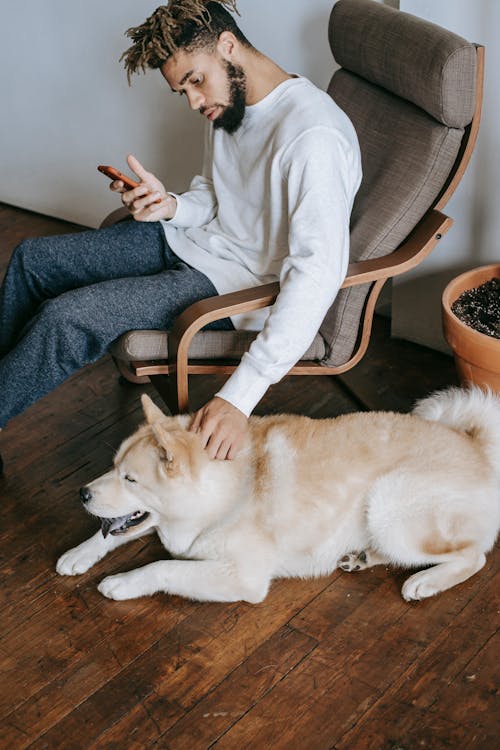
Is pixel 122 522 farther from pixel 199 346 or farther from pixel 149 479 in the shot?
pixel 199 346

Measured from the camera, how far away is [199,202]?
245cm

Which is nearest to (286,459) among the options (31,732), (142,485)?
(142,485)

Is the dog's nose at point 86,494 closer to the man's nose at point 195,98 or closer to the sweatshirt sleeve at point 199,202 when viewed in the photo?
the sweatshirt sleeve at point 199,202

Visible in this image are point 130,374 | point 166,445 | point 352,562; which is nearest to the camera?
point 166,445

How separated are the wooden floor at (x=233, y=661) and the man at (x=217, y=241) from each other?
28 centimetres

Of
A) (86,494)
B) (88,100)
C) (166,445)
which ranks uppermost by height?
(88,100)

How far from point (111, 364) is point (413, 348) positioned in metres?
1.10

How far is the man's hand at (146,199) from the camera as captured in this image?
7.34ft

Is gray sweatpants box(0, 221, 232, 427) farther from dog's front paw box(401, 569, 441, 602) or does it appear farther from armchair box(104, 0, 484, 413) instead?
dog's front paw box(401, 569, 441, 602)

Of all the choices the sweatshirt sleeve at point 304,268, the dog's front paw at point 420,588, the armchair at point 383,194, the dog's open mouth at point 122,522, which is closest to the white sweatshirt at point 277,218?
the sweatshirt sleeve at point 304,268

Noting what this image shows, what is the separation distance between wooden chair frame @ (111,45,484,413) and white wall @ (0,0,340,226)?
0.89 metres

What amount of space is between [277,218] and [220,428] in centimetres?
61

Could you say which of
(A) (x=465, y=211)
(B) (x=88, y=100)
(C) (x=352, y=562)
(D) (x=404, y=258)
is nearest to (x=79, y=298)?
(D) (x=404, y=258)

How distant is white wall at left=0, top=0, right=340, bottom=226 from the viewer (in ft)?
9.55
